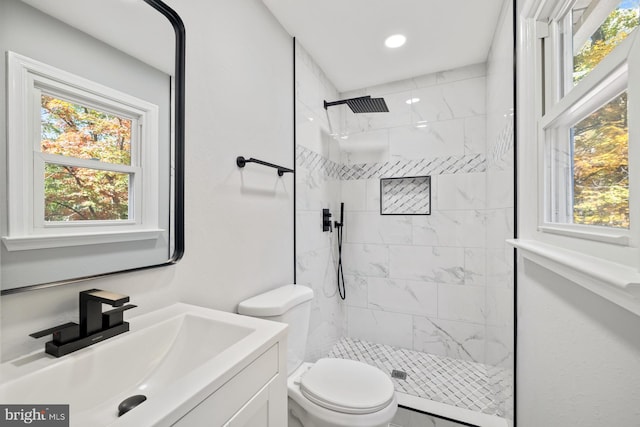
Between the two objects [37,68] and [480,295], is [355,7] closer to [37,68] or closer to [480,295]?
[37,68]

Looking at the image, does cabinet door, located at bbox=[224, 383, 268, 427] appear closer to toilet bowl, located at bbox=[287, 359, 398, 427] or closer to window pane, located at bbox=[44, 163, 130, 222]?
toilet bowl, located at bbox=[287, 359, 398, 427]

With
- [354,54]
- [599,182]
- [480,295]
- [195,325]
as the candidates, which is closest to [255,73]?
[354,54]

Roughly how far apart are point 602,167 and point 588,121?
18 cm

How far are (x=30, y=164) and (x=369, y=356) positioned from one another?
2433mm

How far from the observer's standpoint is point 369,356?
7.84 feet

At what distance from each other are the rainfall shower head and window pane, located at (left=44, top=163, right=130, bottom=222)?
69.7 inches

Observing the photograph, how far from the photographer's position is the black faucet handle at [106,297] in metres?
0.74

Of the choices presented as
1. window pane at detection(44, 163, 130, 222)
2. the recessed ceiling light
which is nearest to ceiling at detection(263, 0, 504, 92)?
the recessed ceiling light

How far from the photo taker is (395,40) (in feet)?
6.50

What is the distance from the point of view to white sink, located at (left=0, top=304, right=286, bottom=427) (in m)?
0.58

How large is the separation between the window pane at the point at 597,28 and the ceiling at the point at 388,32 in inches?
37.2

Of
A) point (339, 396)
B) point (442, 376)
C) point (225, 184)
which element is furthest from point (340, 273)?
point (225, 184)

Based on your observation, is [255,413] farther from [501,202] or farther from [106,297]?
[501,202]

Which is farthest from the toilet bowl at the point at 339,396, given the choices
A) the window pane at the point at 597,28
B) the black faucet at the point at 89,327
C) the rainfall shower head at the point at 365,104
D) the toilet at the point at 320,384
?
the rainfall shower head at the point at 365,104
